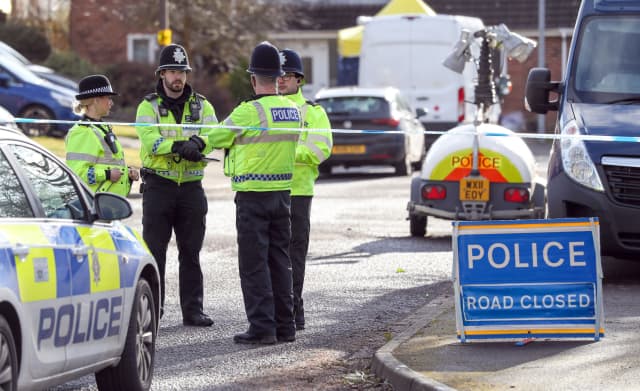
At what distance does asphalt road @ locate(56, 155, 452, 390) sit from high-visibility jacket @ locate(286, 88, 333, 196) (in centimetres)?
102

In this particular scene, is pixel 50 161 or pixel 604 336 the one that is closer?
pixel 50 161

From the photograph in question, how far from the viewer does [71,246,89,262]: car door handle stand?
6.83 meters

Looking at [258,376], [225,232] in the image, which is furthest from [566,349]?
[225,232]

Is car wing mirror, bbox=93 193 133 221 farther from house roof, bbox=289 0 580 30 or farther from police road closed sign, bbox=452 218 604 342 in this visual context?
house roof, bbox=289 0 580 30

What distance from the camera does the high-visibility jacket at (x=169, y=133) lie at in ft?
33.8

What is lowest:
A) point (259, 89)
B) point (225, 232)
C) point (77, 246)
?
point (225, 232)

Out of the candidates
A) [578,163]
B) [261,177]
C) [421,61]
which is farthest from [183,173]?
[421,61]

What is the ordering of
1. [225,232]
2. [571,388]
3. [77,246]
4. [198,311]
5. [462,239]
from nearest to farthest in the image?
[77,246]
[571,388]
[462,239]
[198,311]
[225,232]

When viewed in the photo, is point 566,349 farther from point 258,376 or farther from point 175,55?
point 175,55

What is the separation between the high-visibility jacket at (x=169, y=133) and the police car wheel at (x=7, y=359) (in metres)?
4.26

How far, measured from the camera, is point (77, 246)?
689cm

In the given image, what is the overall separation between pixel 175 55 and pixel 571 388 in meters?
4.34

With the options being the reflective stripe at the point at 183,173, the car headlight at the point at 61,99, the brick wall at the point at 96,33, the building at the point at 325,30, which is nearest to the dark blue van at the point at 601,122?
the reflective stripe at the point at 183,173

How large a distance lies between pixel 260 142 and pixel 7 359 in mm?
3680
